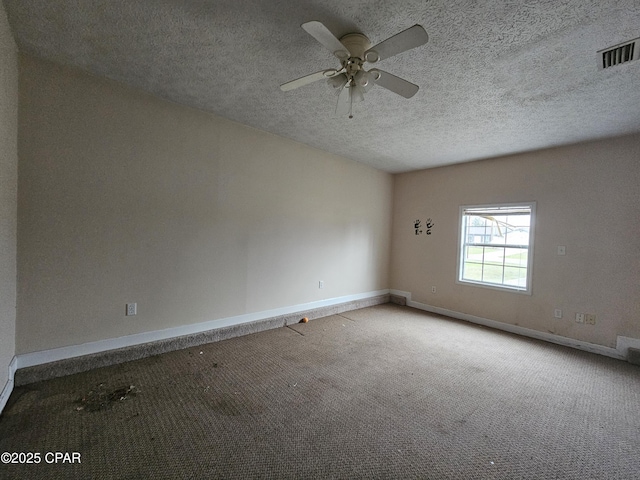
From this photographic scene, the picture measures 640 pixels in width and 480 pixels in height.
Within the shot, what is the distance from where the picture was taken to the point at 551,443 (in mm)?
1789

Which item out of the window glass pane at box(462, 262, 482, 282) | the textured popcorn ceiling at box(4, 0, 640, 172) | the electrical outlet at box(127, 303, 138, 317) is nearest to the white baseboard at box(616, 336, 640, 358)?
the window glass pane at box(462, 262, 482, 282)

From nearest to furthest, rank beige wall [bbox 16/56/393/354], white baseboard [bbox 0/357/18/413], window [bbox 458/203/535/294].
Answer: white baseboard [bbox 0/357/18/413]
beige wall [bbox 16/56/393/354]
window [bbox 458/203/535/294]

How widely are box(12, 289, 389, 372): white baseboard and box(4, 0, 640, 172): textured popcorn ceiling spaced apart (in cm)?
245

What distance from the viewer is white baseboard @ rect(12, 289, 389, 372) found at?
2.26 metres

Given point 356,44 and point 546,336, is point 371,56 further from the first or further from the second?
point 546,336

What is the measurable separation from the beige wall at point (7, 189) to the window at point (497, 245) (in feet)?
17.6

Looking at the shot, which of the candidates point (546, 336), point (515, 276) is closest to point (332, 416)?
point (546, 336)

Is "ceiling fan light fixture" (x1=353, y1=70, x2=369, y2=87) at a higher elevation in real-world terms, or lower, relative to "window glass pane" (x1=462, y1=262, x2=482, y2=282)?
higher

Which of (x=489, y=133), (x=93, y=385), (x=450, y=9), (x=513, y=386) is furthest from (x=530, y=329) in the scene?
(x=93, y=385)

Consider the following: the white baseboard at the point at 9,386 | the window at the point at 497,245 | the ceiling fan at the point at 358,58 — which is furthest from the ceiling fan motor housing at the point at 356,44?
the window at the point at 497,245

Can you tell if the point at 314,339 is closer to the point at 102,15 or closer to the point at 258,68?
the point at 258,68

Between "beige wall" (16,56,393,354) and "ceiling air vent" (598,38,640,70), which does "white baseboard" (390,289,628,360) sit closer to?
"beige wall" (16,56,393,354)

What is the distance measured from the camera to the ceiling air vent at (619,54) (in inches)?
69.4

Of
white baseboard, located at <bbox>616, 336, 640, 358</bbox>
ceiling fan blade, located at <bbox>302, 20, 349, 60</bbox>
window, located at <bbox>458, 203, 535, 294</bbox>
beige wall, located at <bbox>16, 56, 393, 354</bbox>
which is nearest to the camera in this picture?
ceiling fan blade, located at <bbox>302, 20, 349, 60</bbox>
